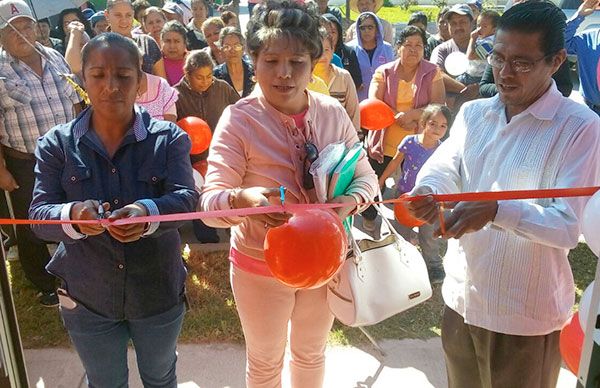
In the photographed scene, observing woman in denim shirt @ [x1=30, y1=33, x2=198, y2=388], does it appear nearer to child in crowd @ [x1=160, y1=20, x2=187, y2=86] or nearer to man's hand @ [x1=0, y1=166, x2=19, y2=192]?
man's hand @ [x1=0, y1=166, x2=19, y2=192]

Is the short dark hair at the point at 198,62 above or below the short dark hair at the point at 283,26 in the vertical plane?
below

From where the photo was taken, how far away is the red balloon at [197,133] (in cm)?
423

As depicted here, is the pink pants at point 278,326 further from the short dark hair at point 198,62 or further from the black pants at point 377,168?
the black pants at point 377,168

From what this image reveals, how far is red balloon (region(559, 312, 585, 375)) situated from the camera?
1.49 meters

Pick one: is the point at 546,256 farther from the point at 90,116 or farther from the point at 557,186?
the point at 90,116

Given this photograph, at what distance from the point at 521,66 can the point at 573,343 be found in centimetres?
89

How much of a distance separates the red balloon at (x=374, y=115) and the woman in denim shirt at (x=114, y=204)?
2.86 metres

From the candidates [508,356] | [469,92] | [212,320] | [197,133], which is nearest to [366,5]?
[469,92]

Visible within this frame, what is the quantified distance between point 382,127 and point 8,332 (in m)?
3.68

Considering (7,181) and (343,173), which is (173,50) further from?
(343,173)

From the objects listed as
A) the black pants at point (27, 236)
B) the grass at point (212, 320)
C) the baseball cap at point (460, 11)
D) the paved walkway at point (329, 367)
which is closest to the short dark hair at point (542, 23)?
the paved walkway at point (329, 367)

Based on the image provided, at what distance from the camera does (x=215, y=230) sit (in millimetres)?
5184

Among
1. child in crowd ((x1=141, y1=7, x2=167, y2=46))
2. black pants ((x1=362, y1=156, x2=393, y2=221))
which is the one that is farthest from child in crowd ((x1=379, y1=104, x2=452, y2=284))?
child in crowd ((x1=141, y1=7, x2=167, y2=46))

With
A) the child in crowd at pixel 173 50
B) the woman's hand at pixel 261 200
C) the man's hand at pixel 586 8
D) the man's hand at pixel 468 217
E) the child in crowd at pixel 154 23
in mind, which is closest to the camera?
the man's hand at pixel 468 217
